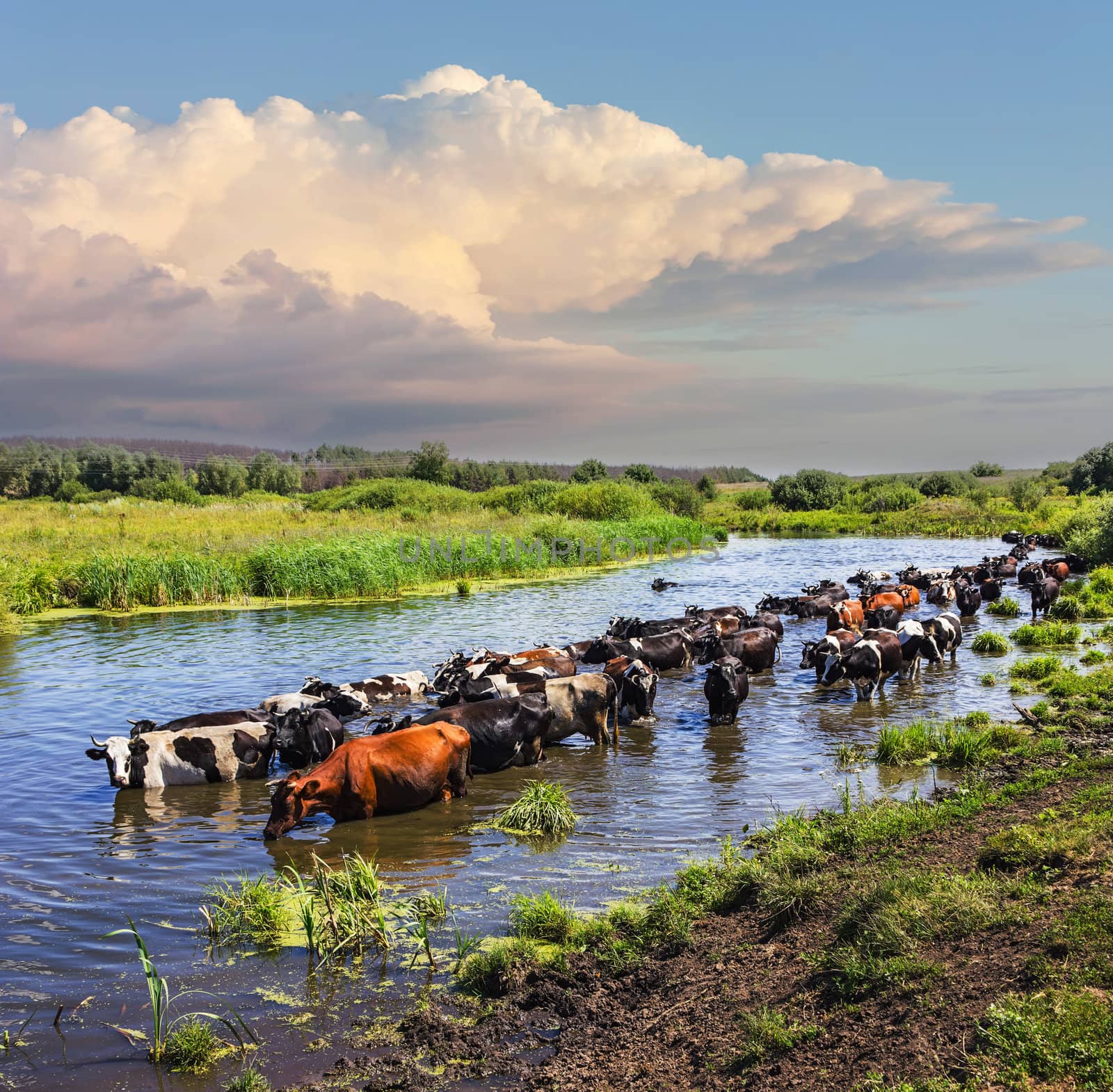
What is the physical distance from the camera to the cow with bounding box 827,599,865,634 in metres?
22.8

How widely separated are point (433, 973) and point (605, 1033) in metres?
1.55

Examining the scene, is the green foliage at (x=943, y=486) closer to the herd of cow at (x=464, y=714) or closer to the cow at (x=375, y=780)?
the herd of cow at (x=464, y=714)

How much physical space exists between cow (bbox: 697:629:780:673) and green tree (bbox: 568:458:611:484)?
6008 centimetres

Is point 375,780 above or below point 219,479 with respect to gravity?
below

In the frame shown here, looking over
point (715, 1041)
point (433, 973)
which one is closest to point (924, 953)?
point (715, 1041)

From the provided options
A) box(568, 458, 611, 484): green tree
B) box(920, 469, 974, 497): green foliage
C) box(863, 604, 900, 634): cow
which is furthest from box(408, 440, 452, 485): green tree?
box(863, 604, 900, 634): cow

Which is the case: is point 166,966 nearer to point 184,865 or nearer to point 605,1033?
point 184,865

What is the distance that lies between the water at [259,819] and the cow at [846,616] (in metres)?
1.17

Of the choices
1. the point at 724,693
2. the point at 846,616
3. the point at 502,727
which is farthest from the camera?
the point at 846,616

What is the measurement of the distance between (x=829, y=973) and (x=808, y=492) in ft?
270

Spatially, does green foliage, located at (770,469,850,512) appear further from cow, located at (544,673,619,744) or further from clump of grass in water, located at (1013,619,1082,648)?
cow, located at (544,673,619,744)

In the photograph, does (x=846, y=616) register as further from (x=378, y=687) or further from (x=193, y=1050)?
(x=193, y=1050)

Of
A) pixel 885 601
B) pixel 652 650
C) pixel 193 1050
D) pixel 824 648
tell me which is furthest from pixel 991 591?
pixel 193 1050

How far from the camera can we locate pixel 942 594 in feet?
90.4
